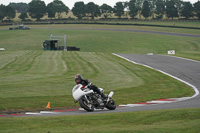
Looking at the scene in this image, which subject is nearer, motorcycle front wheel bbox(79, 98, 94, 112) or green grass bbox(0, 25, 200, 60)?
motorcycle front wheel bbox(79, 98, 94, 112)


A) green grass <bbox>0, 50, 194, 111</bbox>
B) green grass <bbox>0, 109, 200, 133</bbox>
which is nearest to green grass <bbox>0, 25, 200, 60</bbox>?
green grass <bbox>0, 50, 194, 111</bbox>

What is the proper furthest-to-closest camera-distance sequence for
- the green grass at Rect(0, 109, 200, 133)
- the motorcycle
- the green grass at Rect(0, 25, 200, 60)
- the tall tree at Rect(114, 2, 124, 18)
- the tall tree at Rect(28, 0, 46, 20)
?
1. the tall tree at Rect(114, 2, 124, 18)
2. the tall tree at Rect(28, 0, 46, 20)
3. the green grass at Rect(0, 25, 200, 60)
4. the motorcycle
5. the green grass at Rect(0, 109, 200, 133)

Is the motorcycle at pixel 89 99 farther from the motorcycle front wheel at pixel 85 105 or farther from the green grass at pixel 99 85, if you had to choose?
the green grass at pixel 99 85

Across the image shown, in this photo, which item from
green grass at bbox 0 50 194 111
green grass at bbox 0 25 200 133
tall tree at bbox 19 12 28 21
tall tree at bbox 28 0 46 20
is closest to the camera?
green grass at bbox 0 25 200 133

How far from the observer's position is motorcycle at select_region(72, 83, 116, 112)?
13258 millimetres

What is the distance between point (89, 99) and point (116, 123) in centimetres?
337

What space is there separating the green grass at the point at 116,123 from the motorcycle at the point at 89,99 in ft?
5.83

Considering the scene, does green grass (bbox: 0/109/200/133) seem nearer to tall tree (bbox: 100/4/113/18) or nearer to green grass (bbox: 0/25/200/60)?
green grass (bbox: 0/25/200/60)

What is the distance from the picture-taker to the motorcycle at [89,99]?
1326cm

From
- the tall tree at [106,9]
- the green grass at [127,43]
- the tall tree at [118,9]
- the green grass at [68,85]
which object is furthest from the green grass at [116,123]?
the tall tree at [106,9]

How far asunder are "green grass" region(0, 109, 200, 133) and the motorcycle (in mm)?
1776

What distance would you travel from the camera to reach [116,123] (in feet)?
34.1

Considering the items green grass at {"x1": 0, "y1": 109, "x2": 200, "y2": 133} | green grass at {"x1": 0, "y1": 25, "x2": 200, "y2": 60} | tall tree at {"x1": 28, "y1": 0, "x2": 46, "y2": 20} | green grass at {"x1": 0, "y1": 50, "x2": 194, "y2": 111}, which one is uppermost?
tall tree at {"x1": 28, "y1": 0, "x2": 46, "y2": 20}

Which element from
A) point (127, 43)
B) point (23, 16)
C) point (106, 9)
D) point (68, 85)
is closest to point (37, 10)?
point (23, 16)
